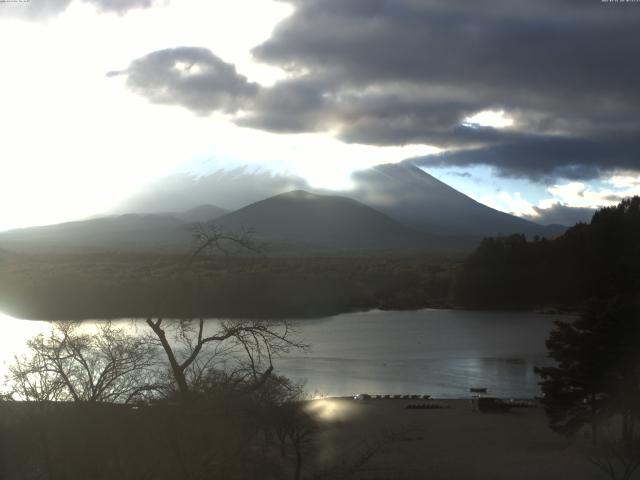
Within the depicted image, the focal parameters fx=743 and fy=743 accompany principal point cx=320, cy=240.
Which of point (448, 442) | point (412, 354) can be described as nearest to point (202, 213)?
point (412, 354)

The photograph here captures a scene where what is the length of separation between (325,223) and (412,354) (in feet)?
276

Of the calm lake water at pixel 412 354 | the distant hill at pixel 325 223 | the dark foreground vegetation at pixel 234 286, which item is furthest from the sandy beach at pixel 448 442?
the distant hill at pixel 325 223

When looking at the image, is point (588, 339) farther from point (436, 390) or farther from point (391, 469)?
point (436, 390)

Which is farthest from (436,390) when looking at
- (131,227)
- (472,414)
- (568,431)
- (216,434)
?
(131,227)

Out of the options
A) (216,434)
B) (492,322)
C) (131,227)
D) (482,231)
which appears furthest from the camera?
(482,231)

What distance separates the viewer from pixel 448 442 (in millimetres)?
13359

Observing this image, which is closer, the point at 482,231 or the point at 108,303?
the point at 108,303

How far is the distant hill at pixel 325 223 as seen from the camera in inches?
3917

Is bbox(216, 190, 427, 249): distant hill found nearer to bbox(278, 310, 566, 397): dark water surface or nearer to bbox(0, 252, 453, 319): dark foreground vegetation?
bbox(0, 252, 453, 319): dark foreground vegetation

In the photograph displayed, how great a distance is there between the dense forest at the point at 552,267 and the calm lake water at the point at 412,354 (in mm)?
6541

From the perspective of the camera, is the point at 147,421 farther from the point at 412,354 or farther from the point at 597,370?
the point at 412,354

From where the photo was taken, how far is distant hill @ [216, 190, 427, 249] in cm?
9950

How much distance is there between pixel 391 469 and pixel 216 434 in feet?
23.4

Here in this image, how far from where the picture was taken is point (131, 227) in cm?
9256
